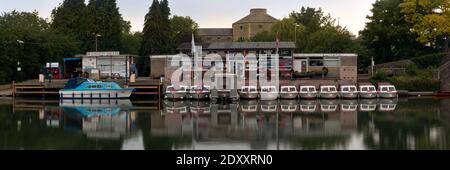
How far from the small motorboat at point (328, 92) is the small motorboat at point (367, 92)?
90.6 inches

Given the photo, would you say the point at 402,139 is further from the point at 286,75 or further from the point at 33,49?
the point at 33,49

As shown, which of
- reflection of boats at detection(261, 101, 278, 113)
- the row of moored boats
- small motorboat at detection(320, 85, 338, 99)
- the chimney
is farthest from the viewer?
the chimney

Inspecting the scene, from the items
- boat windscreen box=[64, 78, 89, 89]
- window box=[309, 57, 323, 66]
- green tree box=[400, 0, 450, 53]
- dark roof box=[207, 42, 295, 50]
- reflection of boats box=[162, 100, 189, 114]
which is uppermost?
green tree box=[400, 0, 450, 53]

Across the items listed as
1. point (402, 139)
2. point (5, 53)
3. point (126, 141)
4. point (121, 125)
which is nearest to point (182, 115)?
point (121, 125)

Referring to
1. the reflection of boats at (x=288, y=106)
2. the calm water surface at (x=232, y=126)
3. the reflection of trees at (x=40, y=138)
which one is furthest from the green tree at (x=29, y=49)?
the reflection of boats at (x=288, y=106)

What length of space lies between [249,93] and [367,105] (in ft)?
33.4

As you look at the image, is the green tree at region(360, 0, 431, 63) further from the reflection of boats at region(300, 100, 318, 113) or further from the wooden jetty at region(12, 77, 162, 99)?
the wooden jetty at region(12, 77, 162, 99)

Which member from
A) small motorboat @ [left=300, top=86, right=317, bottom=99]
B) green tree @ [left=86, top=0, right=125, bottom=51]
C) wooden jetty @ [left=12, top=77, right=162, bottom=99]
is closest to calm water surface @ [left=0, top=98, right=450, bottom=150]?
small motorboat @ [left=300, top=86, right=317, bottom=99]

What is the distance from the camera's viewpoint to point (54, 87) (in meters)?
59.9

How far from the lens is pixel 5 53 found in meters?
63.6

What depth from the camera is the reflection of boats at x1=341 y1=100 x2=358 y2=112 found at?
4244cm

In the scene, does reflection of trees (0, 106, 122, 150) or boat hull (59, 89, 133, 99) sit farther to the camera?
boat hull (59, 89, 133, 99)

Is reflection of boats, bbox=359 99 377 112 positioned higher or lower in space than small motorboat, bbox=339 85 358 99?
lower

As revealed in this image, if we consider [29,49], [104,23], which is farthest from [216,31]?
[29,49]
